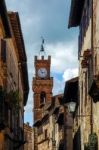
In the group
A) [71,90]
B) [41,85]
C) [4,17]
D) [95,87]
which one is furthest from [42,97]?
[95,87]

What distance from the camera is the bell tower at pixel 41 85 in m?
106

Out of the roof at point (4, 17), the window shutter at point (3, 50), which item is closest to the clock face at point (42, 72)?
the roof at point (4, 17)

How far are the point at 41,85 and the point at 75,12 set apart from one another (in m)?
72.5

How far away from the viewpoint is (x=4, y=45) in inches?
1455

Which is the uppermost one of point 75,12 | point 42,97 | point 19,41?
point 42,97

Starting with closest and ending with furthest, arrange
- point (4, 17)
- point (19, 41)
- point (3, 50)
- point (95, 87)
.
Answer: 1. point (95, 87)
2. point (4, 17)
3. point (3, 50)
4. point (19, 41)

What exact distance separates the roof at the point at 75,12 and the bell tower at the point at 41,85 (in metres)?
64.5

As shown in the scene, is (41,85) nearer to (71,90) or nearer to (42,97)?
(42,97)

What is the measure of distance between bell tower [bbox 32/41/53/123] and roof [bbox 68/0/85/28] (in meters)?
64.5

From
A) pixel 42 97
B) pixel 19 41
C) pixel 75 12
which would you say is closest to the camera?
pixel 75 12

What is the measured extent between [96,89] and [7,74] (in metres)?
19.3

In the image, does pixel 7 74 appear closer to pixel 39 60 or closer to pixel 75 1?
pixel 75 1

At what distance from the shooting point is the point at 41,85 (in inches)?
4269

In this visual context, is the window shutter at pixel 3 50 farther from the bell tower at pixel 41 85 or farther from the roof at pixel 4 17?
the bell tower at pixel 41 85
